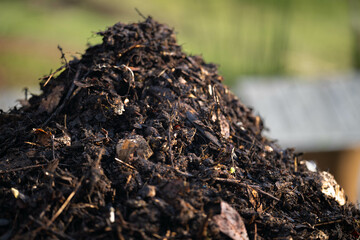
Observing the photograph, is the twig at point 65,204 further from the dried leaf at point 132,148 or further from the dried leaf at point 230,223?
the dried leaf at point 230,223

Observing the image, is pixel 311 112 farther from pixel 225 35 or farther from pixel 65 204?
pixel 225 35

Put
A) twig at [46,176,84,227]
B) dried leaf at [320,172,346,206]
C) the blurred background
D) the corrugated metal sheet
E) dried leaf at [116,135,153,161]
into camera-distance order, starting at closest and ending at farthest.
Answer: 1. twig at [46,176,84,227]
2. dried leaf at [116,135,153,161]
3. dried leaf at [320,172,346,206]
4. the corrugated metal sheet
5. the blurred background

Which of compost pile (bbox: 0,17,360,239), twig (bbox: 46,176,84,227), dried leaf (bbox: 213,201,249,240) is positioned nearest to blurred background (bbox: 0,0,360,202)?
compost pile (bbox: 0,17,360,239)

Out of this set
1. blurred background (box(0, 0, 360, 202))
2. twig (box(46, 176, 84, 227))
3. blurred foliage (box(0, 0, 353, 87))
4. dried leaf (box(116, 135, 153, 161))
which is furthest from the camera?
blurred foliage (box(0, 0, 353, 87))

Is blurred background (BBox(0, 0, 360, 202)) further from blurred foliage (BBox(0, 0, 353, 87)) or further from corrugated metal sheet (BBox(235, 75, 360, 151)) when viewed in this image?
corrugated metal sheet (BBox(235, 75, 360, 151))

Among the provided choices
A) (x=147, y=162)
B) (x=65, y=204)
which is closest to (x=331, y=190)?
(x=147, y=162)

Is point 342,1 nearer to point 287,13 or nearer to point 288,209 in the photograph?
point 287,13

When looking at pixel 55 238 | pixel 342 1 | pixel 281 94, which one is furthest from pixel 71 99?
pixel 342 1
